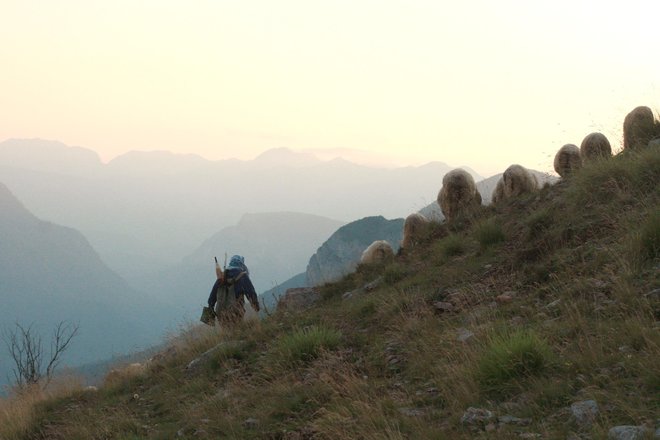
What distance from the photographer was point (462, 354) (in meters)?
5.06

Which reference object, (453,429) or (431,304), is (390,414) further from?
(431,304)

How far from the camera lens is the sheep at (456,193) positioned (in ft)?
51.6

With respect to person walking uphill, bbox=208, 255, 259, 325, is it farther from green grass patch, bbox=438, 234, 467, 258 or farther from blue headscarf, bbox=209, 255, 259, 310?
green grass patch, bbox=438, 234, 467, 258

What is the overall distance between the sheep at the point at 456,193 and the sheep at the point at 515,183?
0.66 m

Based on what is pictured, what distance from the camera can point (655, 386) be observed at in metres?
3.59

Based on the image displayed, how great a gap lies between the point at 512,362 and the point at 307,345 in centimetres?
305

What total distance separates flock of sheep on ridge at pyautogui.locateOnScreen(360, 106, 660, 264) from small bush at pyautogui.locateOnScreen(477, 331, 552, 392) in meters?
9.14

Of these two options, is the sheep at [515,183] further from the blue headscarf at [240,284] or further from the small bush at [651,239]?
the small bush at [651,239]

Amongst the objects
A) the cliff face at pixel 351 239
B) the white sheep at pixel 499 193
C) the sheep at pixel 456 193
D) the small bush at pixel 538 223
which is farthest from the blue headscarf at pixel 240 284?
the cliff face at pixel 351 239

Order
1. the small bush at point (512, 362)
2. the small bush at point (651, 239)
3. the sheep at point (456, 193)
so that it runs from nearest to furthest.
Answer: the small bush at point (512, 362) → the small bush at point (651, 239) → the sheep at point (456, 193)

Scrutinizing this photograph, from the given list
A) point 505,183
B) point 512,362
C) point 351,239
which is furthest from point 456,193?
point 351,239

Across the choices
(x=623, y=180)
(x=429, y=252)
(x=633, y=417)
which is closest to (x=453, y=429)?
(x=633, y=417)

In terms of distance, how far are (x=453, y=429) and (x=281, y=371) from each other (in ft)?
9.95

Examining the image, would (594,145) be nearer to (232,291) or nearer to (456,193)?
(456,193)
